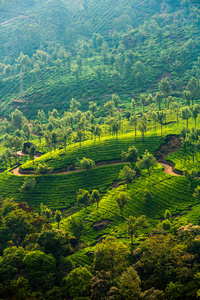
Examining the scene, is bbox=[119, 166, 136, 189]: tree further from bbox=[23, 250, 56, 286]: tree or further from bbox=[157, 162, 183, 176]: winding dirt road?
bbox=[23, 250, 56, 286]: tree

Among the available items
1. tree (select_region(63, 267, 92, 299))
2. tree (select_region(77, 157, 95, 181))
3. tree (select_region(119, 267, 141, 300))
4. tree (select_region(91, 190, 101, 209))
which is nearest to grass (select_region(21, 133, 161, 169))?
tree (select_region(77, 157, 95, 181))

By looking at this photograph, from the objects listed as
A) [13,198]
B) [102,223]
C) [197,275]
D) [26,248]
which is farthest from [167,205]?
[13,198]

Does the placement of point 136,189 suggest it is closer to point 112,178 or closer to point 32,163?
point 112,178

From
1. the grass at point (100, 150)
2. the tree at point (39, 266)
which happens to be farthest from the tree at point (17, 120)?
the tree at point (39, 266)

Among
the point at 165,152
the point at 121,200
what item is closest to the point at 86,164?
the point at 121,200

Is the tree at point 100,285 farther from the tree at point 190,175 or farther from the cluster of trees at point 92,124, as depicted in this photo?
the cluster of trees at point 92,124

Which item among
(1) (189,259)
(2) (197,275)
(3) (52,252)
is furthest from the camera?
(3) (52,252)
